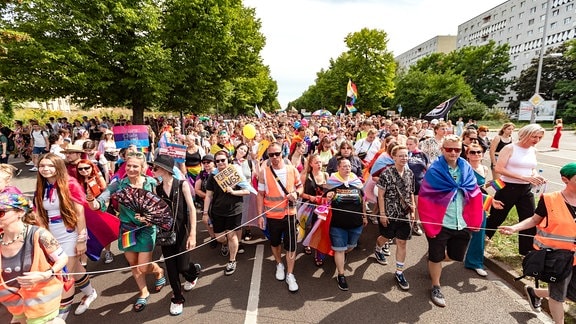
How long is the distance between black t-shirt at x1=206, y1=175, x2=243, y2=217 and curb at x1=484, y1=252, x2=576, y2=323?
13.2ft

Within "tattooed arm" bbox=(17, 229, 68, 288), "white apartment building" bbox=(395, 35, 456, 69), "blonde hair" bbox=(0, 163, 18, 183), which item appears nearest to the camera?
"tattooed arm" bbox=(17, 229, 68, 288)

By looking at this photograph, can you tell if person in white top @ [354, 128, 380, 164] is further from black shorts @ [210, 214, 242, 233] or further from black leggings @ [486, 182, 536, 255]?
black shorts @ [210, 214, 242, 233]

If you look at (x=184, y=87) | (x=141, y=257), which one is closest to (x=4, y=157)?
(x=184, y=87)

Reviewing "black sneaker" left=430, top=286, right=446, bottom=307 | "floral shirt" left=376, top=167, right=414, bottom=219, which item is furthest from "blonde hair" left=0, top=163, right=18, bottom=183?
"black sneaker" left=430, top=286, right=446, bottom=307

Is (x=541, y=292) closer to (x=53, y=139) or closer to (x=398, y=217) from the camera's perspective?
(x=398, y=217)

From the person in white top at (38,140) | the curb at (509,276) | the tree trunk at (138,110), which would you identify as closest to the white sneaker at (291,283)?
the curb at (509,276)

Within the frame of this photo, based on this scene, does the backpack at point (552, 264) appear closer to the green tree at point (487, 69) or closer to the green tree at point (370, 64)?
the green tree at point (370, 64)

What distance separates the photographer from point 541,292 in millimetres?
3148

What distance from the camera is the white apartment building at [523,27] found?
50.3 metres

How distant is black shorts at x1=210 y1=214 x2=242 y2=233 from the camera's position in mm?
4224

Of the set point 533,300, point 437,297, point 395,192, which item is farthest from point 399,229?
point 533,300

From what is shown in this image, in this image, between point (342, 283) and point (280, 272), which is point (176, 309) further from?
point (342, 283)

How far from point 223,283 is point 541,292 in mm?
3946

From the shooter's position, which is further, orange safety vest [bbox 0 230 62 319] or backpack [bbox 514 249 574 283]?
backpack [bbox 514 249 574 283]
